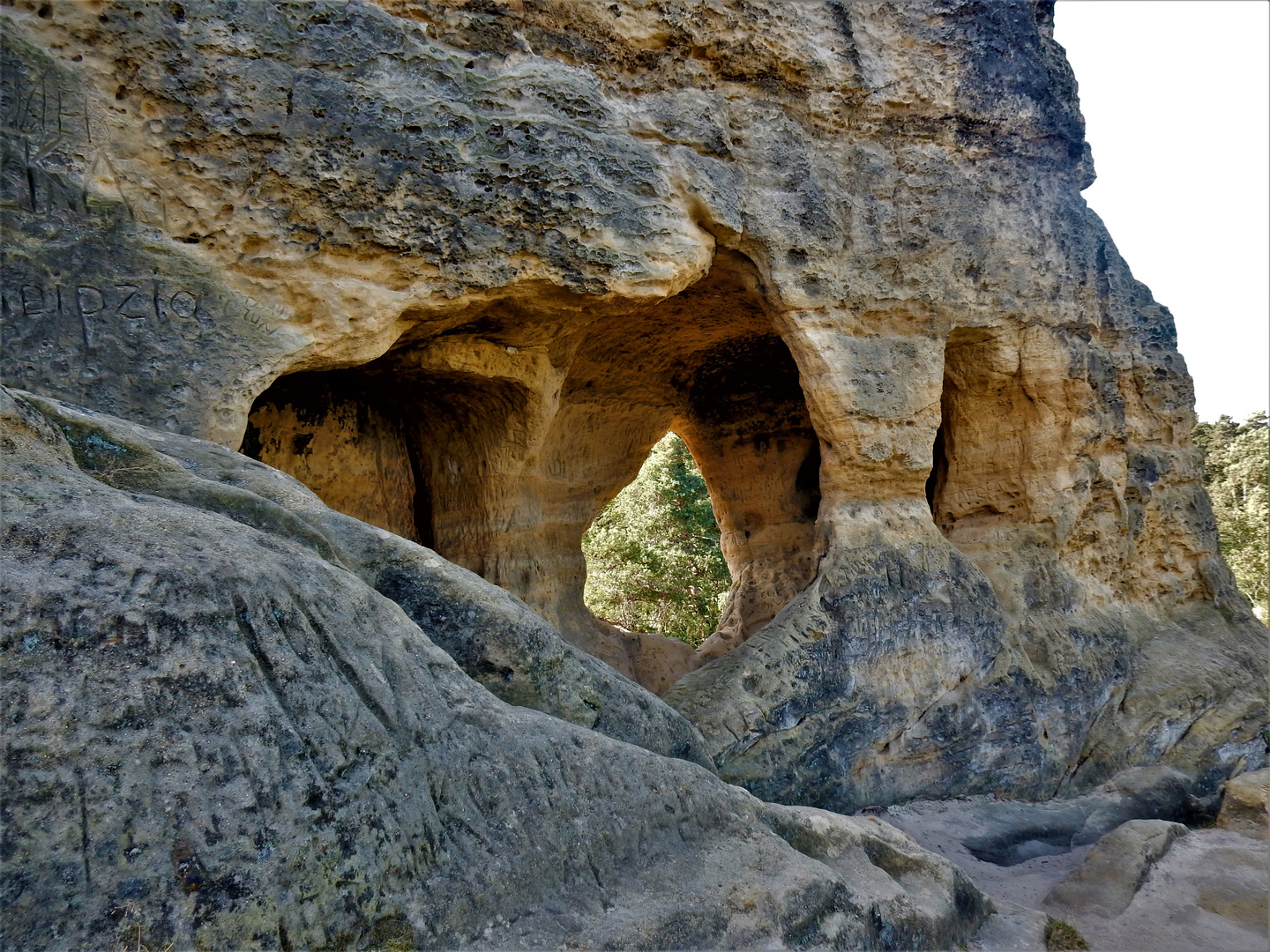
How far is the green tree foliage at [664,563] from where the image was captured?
14.4 metres

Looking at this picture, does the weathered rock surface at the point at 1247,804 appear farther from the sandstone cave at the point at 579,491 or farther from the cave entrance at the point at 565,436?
the cave entrance at the point at 565,436

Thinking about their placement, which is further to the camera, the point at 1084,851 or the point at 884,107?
the point at 884,107

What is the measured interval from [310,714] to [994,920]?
9.94ft

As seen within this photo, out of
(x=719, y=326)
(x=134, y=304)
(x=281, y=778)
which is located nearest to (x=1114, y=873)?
(x=281, y=778)

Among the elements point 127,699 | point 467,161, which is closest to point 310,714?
point 127,699

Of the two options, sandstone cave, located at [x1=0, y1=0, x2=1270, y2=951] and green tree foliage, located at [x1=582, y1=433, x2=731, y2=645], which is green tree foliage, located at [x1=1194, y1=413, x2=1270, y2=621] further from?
sandstone cave, located at [x1=0, y1=0, x2=1270, y2=951]

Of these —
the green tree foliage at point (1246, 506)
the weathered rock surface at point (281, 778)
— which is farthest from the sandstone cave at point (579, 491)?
the green tree foliage at point (1246, 506)

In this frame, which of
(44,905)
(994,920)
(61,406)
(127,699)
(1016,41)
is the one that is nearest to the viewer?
(44,905)

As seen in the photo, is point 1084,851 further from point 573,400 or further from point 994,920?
point 573,400

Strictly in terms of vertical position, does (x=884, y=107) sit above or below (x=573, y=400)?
above

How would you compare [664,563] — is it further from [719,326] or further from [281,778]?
[281,778]

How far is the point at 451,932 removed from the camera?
86.3 inches

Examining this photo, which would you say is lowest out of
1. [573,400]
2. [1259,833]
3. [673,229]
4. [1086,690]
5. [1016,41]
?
[1259,833]

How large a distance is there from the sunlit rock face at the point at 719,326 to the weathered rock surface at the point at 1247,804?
37.8 inches
